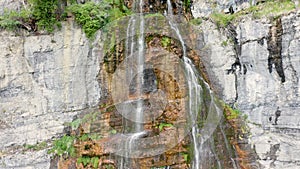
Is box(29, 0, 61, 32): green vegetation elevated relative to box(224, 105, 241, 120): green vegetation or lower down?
elevated

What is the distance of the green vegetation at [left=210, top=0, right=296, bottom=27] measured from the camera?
20.3ft

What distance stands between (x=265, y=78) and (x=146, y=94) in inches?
88.0

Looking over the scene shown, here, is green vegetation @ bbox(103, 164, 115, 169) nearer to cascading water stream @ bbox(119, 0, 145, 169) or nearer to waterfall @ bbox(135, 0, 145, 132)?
cascading water stream @ bbox(119, 0, 145, 169)

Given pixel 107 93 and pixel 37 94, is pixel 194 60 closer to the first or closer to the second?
pixel 107 93

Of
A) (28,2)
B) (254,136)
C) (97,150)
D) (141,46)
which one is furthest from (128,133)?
(28,2)

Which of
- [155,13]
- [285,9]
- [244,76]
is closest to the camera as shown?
[285,9]

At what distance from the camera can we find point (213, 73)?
22.6ft

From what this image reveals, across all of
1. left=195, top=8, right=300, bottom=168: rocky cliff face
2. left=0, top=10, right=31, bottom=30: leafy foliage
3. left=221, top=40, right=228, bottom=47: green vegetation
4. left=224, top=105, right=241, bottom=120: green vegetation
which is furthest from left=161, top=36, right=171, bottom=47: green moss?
left=0, top=10, right=31, bottom=30: leafy foliage

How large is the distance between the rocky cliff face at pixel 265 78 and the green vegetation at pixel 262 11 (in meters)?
0.13

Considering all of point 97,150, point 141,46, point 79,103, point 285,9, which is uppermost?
point 285,9

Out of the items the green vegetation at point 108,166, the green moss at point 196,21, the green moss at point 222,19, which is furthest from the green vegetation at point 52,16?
the green vegetation at point 108,166

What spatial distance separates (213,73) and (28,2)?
158 inches

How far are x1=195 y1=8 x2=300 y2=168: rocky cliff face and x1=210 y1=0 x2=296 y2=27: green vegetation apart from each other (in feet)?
0.42

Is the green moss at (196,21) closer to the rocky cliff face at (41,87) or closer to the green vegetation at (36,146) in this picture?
the rocky cliff face at (41,87)
